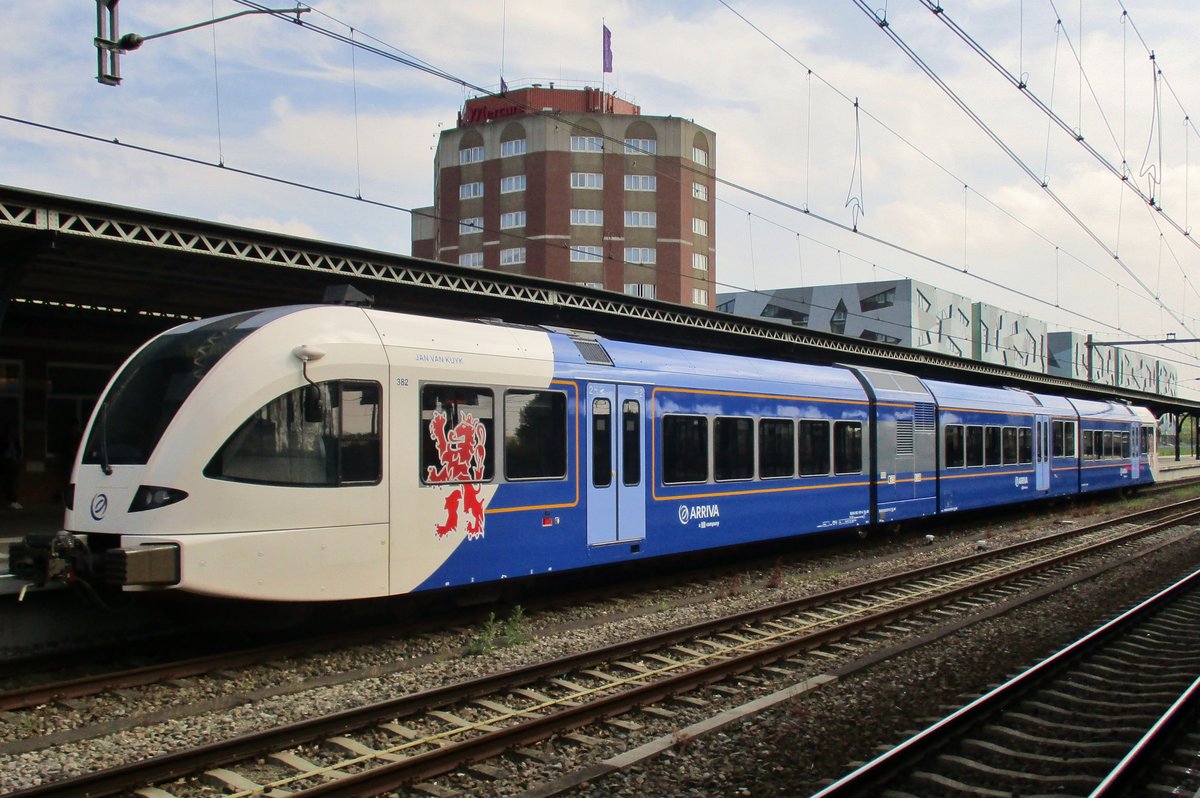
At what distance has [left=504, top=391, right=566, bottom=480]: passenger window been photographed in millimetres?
10172

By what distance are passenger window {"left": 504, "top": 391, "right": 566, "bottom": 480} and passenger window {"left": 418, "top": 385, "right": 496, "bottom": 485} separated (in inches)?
9.2

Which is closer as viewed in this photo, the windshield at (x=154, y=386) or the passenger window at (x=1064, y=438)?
the windshield at (x=154, y=386)

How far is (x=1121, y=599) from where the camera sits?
12.5 metres

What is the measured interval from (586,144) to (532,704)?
60469 mm

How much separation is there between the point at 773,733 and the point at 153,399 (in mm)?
5762

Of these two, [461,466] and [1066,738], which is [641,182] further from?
[1066,738]

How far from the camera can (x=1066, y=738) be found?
6770 millimetres

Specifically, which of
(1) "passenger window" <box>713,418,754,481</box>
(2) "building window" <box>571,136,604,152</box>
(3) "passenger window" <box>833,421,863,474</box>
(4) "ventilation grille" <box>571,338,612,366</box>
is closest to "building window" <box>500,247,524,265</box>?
(2) "building window" <box>571,136,604,152</box>

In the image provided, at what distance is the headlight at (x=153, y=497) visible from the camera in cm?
775

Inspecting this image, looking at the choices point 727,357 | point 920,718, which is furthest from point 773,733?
point 727,357

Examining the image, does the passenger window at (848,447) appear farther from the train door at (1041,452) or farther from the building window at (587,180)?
the building window at (587,180)

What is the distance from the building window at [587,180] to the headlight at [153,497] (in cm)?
5908

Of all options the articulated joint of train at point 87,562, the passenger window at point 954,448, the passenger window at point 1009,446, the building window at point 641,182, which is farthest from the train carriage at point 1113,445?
the building window at point 641,182

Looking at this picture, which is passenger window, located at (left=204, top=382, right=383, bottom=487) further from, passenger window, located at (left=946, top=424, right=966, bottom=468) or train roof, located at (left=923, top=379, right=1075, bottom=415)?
passenger window, located at (left=946, top=424, right=966, bottom=468)
